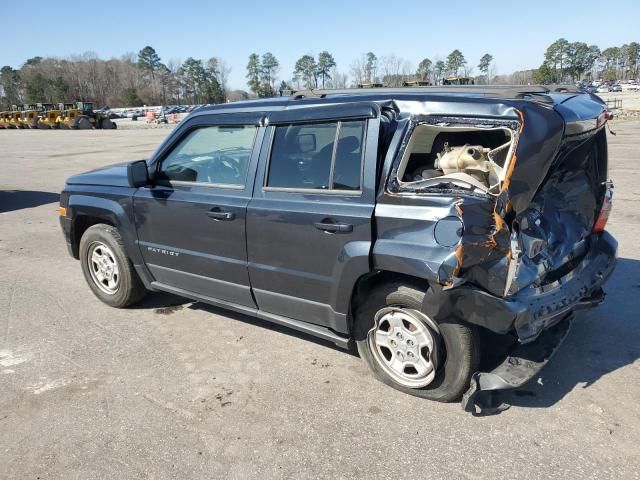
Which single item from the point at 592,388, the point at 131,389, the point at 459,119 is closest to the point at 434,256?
the point at 459,119

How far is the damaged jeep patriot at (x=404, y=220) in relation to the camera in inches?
111

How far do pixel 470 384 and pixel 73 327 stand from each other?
349 centimetres

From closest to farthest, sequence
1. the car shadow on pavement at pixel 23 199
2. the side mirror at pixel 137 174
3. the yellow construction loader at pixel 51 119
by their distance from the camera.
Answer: the side mirror at pixel 137 174
the car shadow on pavement at pixel 23 199
the yellow construction loader at pixel 51 119

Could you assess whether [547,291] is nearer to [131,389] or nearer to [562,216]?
[562,216]

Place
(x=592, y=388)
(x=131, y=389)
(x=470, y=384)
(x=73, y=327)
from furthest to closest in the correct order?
(x=73, y=327) < (x=131, y=389) < (x=592, y=388) < (x=470, y=384)

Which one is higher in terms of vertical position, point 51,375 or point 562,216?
point 562,216

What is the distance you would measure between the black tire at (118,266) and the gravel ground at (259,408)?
0.13 metres

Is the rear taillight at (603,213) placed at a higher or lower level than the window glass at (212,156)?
lower

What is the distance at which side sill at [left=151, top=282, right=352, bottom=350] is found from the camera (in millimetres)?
3578

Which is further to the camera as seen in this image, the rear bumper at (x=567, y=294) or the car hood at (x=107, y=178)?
the car hood at (x=107, y=178)

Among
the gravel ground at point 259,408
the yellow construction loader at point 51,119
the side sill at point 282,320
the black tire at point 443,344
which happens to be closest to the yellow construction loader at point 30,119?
the yellow construction loader at point 51,119

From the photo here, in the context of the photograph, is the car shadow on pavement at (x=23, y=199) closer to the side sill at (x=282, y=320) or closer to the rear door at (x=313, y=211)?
the side sill at (x=282, y=320)

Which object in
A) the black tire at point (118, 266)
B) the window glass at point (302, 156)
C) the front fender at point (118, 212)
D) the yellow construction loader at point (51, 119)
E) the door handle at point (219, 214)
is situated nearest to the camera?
the window glass at point (302, 156)

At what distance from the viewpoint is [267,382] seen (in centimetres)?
360
